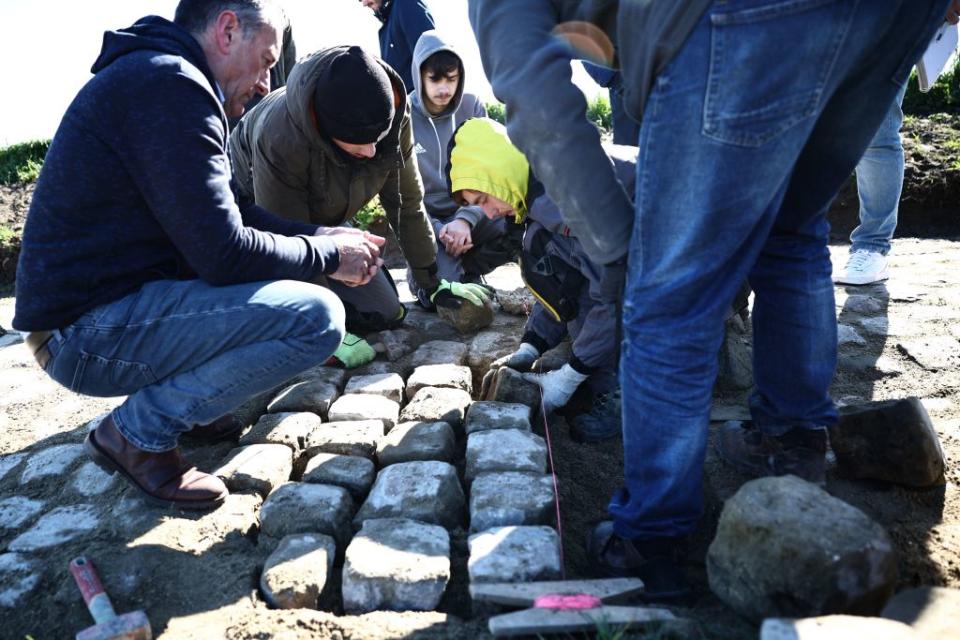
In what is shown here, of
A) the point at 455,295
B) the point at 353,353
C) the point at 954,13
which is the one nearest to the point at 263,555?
the point at 353,353

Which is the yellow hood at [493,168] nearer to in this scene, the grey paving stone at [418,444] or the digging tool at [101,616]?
the grey paving stone at [418,444]

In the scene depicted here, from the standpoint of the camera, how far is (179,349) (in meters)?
2.10

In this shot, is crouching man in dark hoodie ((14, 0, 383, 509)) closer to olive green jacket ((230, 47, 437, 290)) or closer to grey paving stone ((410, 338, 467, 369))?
olive green jacket ((230, 47, 437, 290))

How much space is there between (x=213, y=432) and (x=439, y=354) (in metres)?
1.13

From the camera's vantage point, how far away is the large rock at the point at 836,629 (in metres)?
1.19

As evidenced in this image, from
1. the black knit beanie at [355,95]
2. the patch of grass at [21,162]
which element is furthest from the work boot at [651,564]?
the patch of grass at [21,162]

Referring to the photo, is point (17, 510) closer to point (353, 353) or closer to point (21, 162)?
point (353, 353)

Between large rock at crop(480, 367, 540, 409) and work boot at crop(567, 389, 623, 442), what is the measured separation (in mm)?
213

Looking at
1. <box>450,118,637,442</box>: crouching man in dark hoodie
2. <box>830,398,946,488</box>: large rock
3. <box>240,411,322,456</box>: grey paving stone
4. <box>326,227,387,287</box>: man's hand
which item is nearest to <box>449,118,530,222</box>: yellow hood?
<box>450,118,637,442</box>: crouching man in dark hoodie

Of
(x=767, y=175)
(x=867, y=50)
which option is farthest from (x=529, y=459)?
(x=867, y=50)

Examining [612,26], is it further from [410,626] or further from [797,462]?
[410,626]

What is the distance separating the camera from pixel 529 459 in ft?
7.45

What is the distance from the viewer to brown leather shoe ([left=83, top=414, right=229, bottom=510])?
2.11 m

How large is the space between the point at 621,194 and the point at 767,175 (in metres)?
0.32
